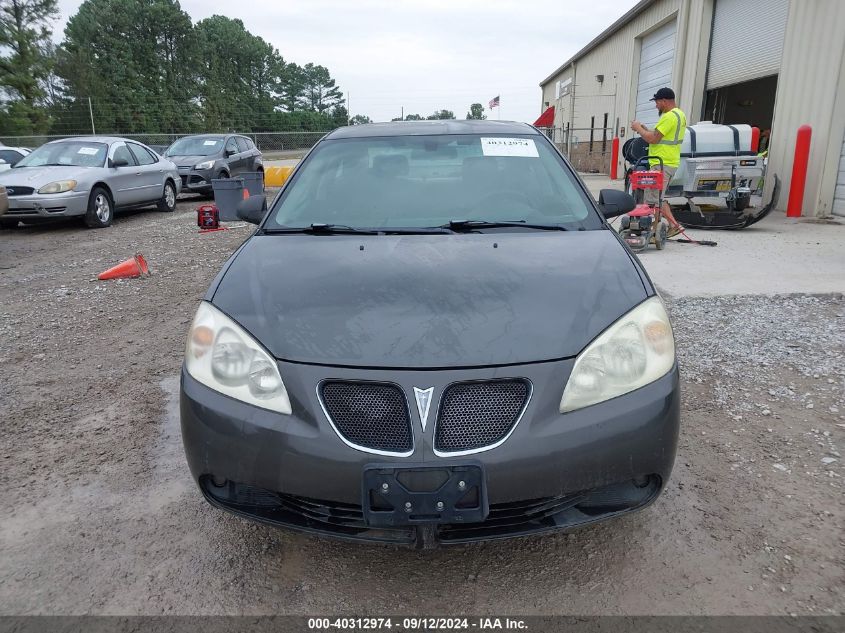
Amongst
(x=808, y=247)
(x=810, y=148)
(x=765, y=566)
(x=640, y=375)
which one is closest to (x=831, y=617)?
(x=765, y=566)

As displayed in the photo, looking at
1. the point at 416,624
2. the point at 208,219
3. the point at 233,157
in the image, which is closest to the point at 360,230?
the point at 416,624

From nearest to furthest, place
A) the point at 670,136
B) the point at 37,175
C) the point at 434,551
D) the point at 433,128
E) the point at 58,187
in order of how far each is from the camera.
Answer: the point at 434,551 → the point at 433,128 → the point at 670,136 → the point at 58,187 → the point at 37,175

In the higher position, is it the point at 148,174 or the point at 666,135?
the point at 666,135

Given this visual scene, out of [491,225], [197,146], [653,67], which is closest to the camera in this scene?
[491,225]

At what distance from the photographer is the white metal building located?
955cm

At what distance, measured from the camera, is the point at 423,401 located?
71.4 inches

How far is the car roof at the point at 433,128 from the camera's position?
11.2 feet

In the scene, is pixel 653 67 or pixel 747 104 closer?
pixel 653 67

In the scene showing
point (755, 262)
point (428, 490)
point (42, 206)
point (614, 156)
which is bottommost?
point (755, 262)

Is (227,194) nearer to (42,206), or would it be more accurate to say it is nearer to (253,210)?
(42,206)

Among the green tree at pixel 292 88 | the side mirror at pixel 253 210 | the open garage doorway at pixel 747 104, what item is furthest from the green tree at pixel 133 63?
the side mirror at pixel 253 210

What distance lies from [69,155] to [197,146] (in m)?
4.78

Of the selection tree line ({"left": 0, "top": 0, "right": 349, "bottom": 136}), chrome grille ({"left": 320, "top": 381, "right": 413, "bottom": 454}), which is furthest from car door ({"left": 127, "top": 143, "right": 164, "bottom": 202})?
tree line ({"left": 0, "top": 0, "right": 349, "bottom": 136})

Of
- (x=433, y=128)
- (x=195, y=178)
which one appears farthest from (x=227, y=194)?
(x=433, y=128)
